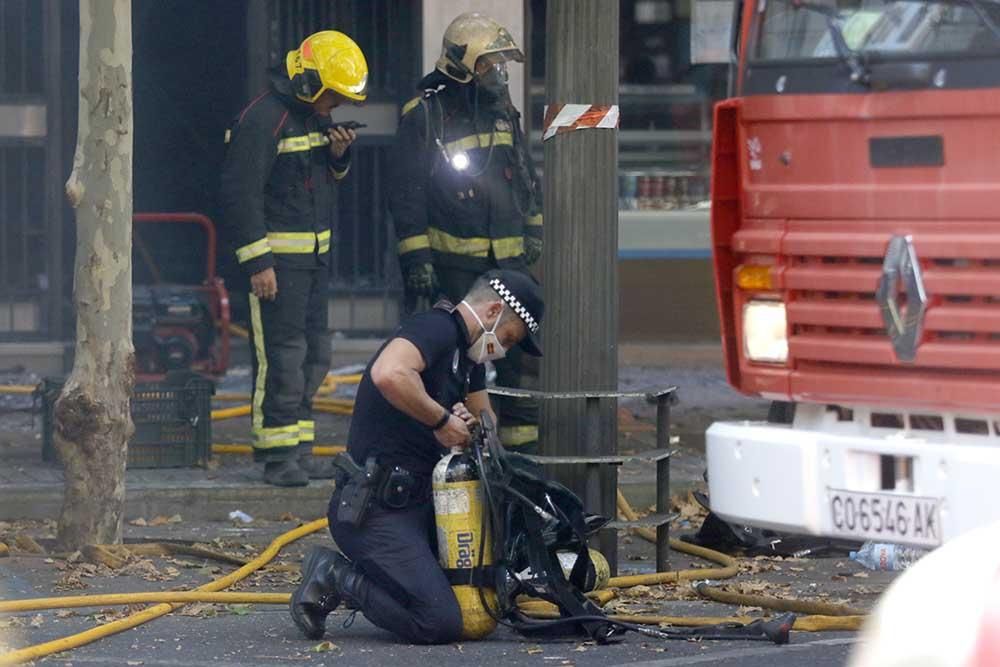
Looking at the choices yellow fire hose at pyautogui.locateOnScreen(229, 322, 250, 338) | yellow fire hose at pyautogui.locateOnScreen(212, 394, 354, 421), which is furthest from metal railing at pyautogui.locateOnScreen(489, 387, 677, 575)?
yellow fire hose at pyautogui.locateOnScreen(229, 322, 250, 338)

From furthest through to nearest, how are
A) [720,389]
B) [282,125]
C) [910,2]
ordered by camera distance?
[720,389] < [282,125] < [910,2]

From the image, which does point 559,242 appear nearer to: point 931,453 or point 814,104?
point 814,104

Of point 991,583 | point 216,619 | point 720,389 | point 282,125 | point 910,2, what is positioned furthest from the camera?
point 720,389

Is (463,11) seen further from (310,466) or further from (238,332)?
(310,466)

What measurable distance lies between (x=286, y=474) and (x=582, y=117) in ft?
8.23

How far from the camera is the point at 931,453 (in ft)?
18.5

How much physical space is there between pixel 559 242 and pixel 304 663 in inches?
77.4

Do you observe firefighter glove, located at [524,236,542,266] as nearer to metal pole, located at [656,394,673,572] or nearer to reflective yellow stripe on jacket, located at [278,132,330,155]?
reflective yellow stripe on jacket, located at [278,132,330,155]

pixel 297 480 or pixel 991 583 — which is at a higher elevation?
pixel 991 583

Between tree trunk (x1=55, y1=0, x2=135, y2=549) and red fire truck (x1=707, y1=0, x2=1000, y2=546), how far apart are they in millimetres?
2555

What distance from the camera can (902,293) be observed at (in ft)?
19.6

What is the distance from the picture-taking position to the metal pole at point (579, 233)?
7375 millimetres

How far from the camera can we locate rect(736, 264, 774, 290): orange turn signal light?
6.39 m

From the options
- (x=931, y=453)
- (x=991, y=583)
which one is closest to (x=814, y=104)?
(x=931, y=453)
